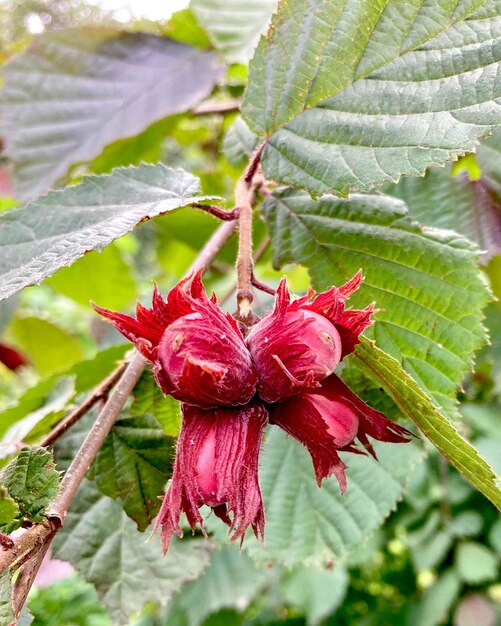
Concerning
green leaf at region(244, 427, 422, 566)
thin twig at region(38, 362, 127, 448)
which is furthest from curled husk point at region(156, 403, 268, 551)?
green leaf at region(244, 427, 422, 566)

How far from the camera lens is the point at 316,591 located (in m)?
1.83

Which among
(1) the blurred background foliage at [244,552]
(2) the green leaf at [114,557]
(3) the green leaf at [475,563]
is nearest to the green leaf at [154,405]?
(2) the green leaf at [114,557]

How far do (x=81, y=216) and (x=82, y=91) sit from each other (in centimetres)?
76

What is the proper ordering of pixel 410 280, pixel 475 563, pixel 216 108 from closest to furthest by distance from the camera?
pixel 410 280
pixel 216 108
pixel 475 563

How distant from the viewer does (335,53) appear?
2.34 ft

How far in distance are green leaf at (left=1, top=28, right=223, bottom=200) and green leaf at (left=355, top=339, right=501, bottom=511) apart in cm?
87

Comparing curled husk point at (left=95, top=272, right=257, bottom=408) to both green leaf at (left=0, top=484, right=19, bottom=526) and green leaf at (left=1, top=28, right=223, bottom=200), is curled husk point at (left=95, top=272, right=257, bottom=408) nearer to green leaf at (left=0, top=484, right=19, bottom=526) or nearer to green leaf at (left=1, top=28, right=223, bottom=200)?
green leaf at (left=0, top=484, right=19, bottom=526)

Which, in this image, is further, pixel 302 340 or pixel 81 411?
pixel 81 411

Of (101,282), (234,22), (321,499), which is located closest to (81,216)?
(321,499)

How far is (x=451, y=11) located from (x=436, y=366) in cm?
36

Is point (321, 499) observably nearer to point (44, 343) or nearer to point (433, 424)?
point (433, 424)

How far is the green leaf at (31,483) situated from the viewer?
533mm

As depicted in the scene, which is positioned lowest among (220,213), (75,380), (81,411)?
(75,380)

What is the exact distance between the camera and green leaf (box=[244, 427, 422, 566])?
0.93 m
